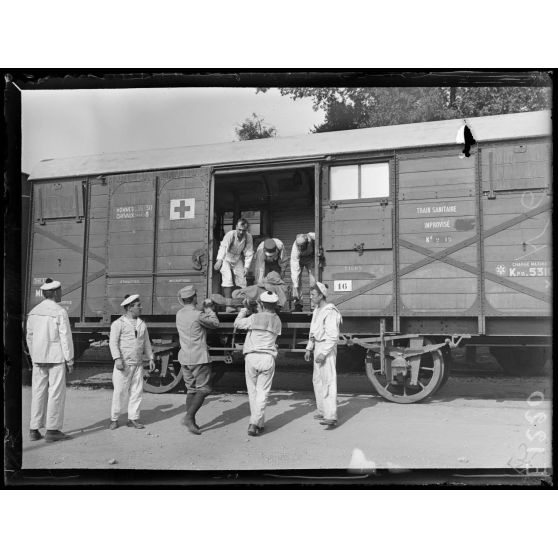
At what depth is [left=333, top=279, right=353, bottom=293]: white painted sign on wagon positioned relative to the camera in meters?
6.61

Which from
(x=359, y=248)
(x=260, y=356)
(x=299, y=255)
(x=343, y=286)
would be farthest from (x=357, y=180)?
(x=260, y=356)

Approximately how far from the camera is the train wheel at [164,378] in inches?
277

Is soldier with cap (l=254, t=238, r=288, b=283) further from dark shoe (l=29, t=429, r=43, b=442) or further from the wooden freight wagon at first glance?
dark shoe (l=29, t=429, r=43, b=442)

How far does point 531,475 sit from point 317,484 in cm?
234

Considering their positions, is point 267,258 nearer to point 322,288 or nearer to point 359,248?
point 322,288

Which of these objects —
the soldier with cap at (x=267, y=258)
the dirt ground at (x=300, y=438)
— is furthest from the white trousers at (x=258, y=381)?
the soldier with cap at (x=267, y=258)

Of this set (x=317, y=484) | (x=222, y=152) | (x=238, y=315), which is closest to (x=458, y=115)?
(x=222, y=152)

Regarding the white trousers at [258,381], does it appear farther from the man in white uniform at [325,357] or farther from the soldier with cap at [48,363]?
the soldier with cap at [48,363]

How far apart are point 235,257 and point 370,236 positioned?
192 centimetres

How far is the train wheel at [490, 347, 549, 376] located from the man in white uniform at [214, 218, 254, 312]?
3.76 meters

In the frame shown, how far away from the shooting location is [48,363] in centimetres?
580

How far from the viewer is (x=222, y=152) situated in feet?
23.0

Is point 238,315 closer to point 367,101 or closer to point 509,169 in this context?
point 367,101

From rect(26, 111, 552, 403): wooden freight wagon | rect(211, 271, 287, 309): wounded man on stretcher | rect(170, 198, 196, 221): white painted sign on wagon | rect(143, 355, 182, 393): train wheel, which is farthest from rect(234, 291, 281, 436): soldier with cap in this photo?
rect(170, 198, 196, 221): white painted sign on wagon
